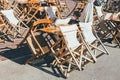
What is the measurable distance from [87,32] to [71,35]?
64 centimetres

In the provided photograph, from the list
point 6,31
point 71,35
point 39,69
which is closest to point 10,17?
point 6,31

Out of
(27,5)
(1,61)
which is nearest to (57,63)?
(1,61)

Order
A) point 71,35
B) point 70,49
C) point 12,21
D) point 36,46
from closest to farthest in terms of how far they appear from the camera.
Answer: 1. point 70,49
2. point 71,35
3. point 36,46
4. point 12,21

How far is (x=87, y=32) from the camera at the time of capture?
6.79 metres

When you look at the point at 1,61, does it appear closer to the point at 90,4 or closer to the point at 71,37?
the point at 71,37

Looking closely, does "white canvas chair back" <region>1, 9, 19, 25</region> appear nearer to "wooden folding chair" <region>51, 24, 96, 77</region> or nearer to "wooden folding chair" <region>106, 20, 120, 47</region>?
"wooden folding chair" <region>51, 24, 96, 77</region>

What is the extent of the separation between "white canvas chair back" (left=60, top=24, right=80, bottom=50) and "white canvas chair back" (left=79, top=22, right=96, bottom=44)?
27cm

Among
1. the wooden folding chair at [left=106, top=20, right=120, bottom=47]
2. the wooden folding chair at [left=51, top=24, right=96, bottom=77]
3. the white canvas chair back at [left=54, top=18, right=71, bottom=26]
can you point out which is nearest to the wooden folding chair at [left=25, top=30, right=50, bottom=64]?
the wooden folding chair at [left=51, top=24, right=96, bottom=77]

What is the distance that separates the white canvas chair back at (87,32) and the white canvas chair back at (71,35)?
274 mm

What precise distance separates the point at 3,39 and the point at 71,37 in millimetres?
3080

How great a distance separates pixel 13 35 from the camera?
886 cm

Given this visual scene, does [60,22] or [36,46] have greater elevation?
[60,22]

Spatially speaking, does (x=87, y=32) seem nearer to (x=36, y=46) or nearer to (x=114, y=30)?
(x=36, y=46)

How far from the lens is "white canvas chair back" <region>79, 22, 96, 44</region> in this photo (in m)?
6.66
